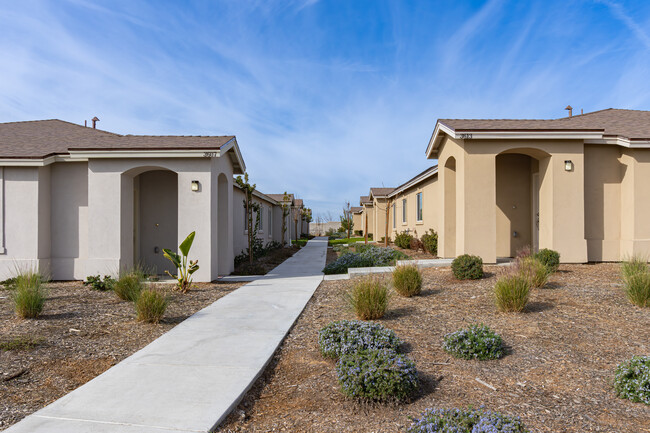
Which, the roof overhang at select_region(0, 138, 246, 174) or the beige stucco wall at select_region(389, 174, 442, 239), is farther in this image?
the beige stucco wall at select_region(389, 174, 442, 239)

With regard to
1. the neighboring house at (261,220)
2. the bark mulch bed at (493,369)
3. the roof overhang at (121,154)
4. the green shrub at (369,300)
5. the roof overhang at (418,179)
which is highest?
the roof overhang at (418,179)

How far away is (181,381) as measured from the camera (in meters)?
3.93

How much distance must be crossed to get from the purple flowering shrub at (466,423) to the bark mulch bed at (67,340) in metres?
3.28

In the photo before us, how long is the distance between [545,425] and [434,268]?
7054 mm

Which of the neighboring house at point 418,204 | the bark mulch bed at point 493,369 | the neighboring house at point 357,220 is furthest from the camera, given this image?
the neighboring house at point 357,220

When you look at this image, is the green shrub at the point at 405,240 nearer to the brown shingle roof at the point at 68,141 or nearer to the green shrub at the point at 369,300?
the brown shingle roof at the point at 68,141

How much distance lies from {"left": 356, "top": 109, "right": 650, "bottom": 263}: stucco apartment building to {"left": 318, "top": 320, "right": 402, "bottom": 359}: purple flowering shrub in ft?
21.0

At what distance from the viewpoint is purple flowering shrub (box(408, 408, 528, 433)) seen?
268 centimetres

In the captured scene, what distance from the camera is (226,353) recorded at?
15.6 feet

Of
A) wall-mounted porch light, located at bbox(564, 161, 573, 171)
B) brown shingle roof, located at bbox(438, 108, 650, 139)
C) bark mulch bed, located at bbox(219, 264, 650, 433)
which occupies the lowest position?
bark mulch bed, located at bbox(219, 264, 650, 433)

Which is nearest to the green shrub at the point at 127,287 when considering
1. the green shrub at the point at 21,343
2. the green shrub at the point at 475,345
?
the green shrub at the point at 21,343

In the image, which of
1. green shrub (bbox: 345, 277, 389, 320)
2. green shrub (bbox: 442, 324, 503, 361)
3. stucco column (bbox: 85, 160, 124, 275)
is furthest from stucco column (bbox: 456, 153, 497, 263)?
stucco column (bbox: 85, 160, 124, 275)

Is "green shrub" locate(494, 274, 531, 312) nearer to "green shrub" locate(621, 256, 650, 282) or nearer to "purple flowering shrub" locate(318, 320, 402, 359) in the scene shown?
"green shrub" locate(621, 256, 650, 282)

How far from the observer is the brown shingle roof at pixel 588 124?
10.6 m
